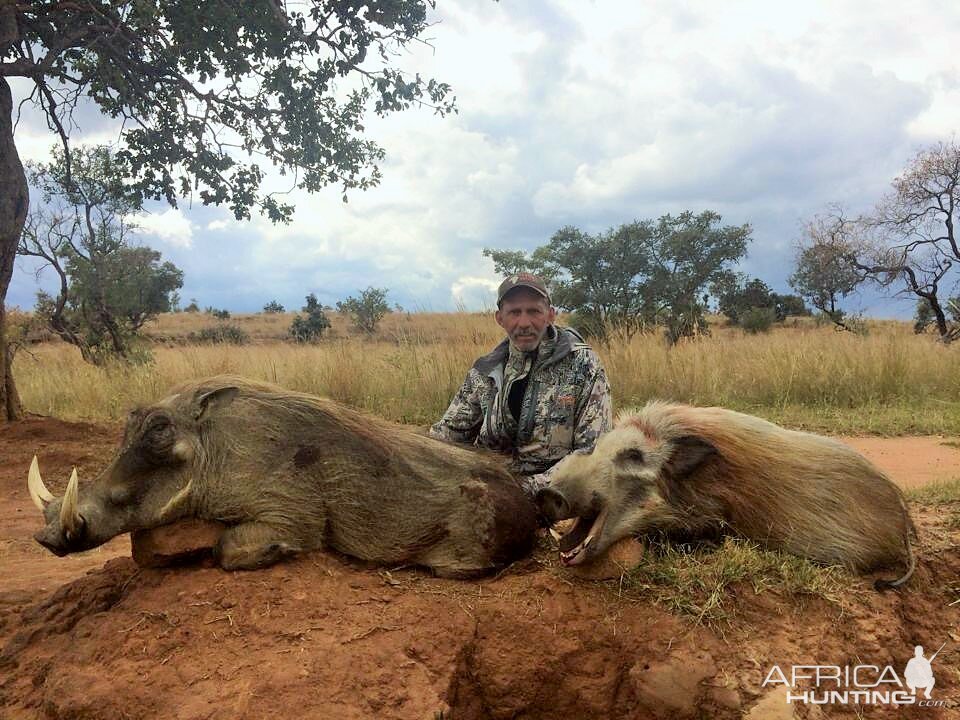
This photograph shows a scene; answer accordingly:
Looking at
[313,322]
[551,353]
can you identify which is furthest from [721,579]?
[313,322]

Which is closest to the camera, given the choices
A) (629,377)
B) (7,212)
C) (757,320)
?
(7,212)

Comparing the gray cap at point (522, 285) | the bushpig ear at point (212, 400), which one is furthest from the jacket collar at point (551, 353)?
the bushpig ear at point (212, 400)

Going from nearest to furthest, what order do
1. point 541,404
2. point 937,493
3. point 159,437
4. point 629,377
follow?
point 159,437
point 541,404
point 937,493
point 629,377

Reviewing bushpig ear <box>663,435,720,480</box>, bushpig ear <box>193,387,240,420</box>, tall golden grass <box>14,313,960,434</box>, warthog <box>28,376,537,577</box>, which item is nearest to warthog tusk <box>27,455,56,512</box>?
warthog <box>28,376,537,577</box>

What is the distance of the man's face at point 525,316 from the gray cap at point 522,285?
2 centimetres

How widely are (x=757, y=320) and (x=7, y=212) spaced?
77.2ft

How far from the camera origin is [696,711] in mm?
2221

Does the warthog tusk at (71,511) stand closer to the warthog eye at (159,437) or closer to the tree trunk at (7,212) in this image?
the warthog eye at (159,437)

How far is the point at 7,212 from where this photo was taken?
7.12 metres

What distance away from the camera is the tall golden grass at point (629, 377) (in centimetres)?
850

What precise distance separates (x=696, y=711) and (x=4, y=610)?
2.95 m

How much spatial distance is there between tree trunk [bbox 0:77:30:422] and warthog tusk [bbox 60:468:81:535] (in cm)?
610

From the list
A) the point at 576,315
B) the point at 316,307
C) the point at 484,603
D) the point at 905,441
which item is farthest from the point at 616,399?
the point at 316,307

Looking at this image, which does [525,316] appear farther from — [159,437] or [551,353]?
[159,437]
